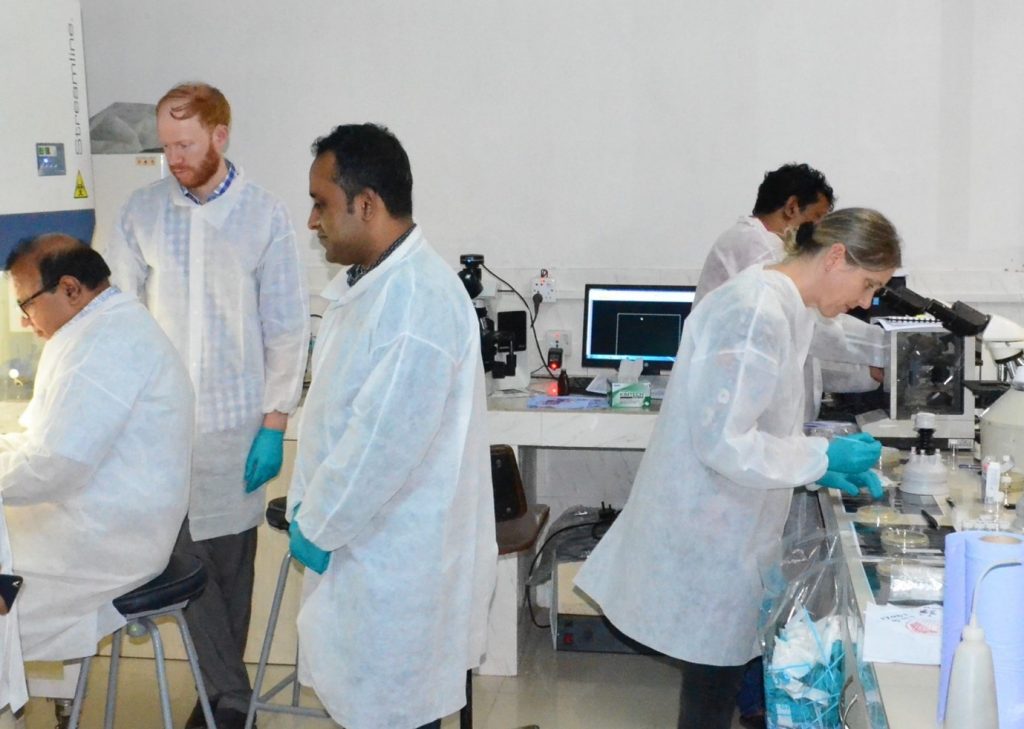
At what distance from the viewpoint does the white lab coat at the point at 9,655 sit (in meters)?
2.12

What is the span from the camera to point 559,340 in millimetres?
4027

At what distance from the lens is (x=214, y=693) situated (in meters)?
2.93

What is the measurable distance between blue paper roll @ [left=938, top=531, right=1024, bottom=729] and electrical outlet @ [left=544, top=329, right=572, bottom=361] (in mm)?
2729

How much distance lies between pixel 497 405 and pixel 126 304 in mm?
1384

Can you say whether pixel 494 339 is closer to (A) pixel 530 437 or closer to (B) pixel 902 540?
(A) pixel 530 437

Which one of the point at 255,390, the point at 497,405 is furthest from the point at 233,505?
the point at 497,405

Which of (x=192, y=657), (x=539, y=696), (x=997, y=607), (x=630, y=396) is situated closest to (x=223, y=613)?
(x=192, y=657)

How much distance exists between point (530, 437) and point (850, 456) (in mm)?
1378

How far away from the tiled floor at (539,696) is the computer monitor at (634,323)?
0.98 m

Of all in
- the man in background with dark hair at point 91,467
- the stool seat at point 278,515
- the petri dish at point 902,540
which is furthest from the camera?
the stool seat at point 278,515

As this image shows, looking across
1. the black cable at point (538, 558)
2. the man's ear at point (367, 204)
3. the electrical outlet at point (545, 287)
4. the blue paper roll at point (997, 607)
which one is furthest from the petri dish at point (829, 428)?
the blue paper roll at point (997, 607)

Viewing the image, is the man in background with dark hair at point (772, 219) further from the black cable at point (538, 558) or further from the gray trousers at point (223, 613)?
the gray trousers at point (223, 613)

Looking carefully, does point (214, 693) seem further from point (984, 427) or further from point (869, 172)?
point (869, 172)

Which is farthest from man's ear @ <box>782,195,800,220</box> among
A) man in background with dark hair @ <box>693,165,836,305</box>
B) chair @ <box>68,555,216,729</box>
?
chair @ <box>68,555,216,729</box>
